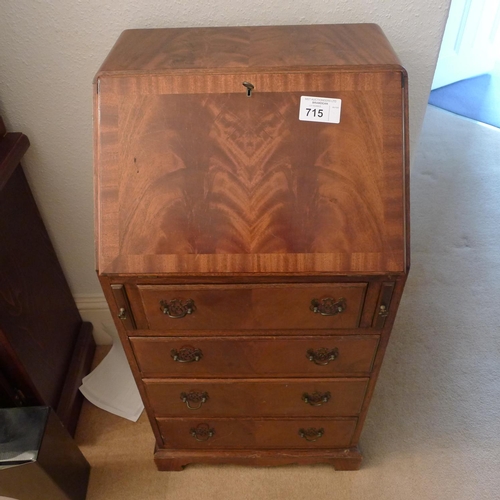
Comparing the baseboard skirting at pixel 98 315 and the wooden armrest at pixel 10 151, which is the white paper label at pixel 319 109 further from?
the baseboard skirting at pixel 98 315

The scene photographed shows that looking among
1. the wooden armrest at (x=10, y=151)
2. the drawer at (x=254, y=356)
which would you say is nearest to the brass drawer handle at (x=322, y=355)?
the drawer at (x=254, y=356)

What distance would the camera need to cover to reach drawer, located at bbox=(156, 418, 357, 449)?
3.92ft

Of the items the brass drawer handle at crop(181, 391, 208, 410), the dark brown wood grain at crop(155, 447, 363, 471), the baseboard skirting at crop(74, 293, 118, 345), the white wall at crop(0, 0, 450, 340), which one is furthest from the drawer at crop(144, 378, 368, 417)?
the white wall at crop(0, 0, 450, 340)

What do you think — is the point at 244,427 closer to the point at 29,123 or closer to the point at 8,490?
the point at 8,490

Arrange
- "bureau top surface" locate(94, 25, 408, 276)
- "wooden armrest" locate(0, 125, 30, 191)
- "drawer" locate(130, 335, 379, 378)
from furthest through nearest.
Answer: "wooden armrest" locate(0, 125, 30, 191)
"drawer" locate(130, 335, 379, 378)
"bureau top surface" locate(94, 25, 408, 276)

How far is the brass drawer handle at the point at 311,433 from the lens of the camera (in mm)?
1217

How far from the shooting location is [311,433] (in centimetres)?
122

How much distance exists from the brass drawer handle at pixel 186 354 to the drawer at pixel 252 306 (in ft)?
0.24

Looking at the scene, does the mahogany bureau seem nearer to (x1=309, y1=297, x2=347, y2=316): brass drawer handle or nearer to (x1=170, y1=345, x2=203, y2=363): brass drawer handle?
(x1=309, y1=297, x2=347, y2=316): brass drawer handle

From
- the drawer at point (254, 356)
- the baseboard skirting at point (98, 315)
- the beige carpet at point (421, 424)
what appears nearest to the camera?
the drawer at point (254, 356)

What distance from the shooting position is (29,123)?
119 centimetres

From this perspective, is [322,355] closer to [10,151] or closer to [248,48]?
[248,48]

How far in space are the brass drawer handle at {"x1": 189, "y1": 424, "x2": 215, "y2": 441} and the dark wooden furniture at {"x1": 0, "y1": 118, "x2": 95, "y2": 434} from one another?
1.37 ft

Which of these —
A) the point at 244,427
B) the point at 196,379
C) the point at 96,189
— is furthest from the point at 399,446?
the point at 96,189
